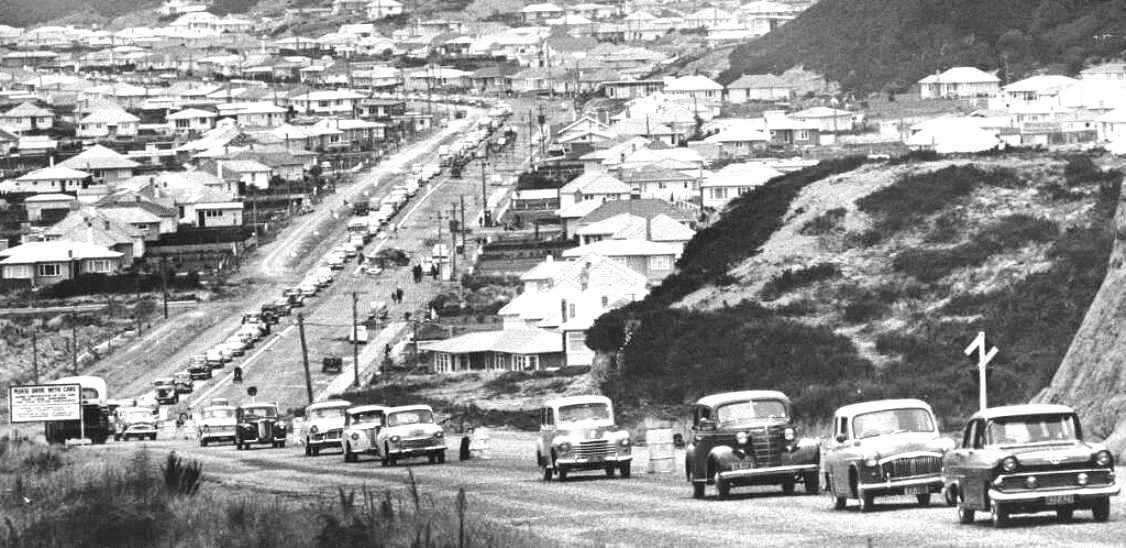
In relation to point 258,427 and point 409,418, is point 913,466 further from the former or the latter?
point 258,427

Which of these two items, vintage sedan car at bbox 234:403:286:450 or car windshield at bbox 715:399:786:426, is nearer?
car windshield at bbox 715:399:786:426

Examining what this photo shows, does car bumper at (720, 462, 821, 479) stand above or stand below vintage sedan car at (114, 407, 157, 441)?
above

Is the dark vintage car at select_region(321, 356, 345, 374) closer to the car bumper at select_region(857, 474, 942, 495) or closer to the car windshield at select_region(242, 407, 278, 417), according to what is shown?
the car windshield at select_region(242, 407, 278, 417)

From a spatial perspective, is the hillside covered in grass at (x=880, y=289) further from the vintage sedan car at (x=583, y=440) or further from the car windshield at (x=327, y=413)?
the vintage sedan car at (x=583, y=440)

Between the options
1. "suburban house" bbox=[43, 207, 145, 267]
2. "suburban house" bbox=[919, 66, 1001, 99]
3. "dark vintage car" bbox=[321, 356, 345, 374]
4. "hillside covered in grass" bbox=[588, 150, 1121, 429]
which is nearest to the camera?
"hillside covered in grass" bbox=[588, 150, 1121, 429]

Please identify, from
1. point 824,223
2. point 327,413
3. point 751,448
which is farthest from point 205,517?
point 824,223

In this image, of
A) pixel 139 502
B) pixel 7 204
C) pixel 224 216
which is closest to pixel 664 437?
pixel 139 502

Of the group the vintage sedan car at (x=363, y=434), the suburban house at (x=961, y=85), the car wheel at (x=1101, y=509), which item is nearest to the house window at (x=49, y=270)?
the suburban house at (x=961, y=85)

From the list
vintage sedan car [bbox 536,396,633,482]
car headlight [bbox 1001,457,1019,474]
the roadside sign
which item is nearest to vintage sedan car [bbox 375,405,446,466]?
vintage sedan car [bbox 536,396,633,482]
